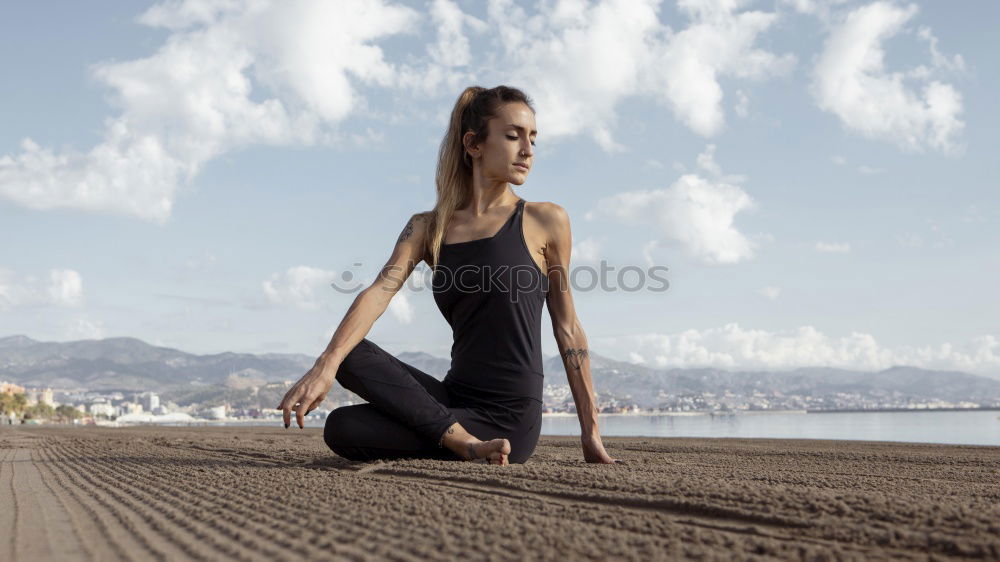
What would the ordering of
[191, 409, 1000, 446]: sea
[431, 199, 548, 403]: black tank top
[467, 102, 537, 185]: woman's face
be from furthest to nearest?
1. [191, 409, 1000, 446]: sea
2. [467, 102, 537, 185]: woman's face
3. [431, 199, 548, 403]: black tank top

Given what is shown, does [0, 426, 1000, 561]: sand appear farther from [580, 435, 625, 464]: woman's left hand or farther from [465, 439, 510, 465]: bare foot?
[580, 435, 625, 464]: woman's left hand

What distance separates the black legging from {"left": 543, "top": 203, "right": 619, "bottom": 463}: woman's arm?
0.74 ft

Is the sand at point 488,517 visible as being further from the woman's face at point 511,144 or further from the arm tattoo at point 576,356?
the woman's face at point 511,144

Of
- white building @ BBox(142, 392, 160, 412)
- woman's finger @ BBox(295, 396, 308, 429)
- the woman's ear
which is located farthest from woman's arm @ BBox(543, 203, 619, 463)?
white building @ BBox(142, 392, 160, 412)

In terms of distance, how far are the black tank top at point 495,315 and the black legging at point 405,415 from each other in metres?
0.07

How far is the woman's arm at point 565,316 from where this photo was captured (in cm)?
372

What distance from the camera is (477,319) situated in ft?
11.6

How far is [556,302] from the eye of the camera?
A: 3805 mm

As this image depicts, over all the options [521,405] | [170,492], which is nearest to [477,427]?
[521,405]

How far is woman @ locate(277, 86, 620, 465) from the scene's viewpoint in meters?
3.36

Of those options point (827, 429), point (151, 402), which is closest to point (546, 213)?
point (827, 429)

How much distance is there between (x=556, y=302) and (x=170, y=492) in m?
1.89

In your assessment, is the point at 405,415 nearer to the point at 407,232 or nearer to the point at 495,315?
the point at 495,315

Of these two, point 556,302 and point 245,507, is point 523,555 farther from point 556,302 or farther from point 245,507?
point 556,302
